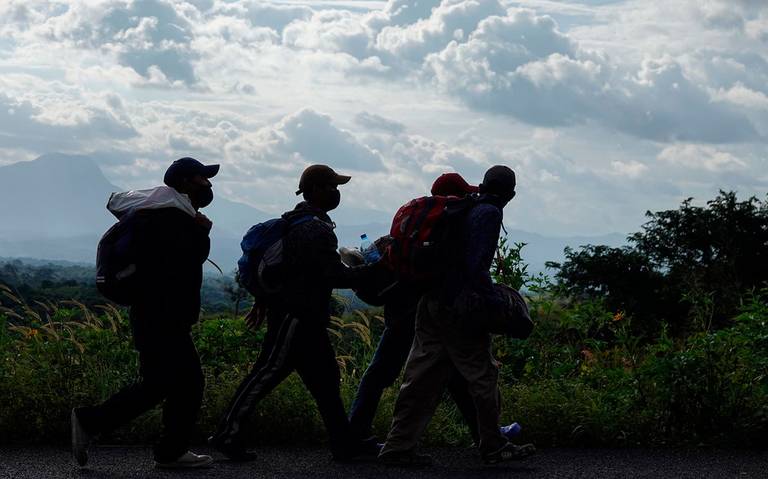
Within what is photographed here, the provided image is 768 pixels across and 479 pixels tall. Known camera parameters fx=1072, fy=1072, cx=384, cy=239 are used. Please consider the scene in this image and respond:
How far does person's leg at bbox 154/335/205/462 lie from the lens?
6344 millimetres

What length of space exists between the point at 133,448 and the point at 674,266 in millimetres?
51485

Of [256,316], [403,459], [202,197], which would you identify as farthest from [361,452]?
[202,197]

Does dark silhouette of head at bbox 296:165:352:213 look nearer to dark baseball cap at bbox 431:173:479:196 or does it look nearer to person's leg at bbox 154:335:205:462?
dark baseball cap at bbox 431:173:479:196

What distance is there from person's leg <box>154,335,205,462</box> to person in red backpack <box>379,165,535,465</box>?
3.99 feet

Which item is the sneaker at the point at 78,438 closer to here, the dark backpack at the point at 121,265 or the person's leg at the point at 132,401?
the person's leg at the point at 132,401

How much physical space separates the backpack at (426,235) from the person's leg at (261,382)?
0.79 m

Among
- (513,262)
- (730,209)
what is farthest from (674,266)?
(513,262)

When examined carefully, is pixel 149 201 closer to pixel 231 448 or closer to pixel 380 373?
pixel 231 448

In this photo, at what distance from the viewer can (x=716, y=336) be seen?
7762 millimetres

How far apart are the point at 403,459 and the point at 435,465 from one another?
216 mm

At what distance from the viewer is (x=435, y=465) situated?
6.73m

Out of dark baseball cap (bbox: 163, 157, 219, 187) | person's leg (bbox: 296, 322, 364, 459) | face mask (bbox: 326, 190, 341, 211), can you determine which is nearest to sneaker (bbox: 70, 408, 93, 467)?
person's leg (bbox: 296, 322, 364, 459)

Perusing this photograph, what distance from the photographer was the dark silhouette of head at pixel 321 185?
669 centimetres

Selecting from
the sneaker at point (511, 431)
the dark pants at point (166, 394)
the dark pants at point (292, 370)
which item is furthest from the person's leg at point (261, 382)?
the sneaker at point (511, 431)
